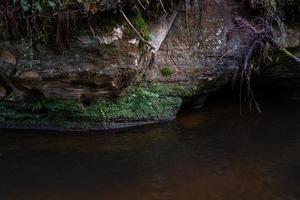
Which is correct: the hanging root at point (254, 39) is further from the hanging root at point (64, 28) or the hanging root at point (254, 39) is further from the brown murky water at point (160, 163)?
the hanging root at point (64, 28)

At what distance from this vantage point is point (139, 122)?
6.24 m

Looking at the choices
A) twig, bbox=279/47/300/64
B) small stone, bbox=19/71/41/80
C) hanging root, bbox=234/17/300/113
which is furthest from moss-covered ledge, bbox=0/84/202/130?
twig, bbox=279/47/300/64

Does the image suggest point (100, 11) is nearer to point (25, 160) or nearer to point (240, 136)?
point (25, 160)

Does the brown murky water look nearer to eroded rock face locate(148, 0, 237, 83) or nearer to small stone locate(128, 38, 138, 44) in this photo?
eroded rock face locate(148, 0, 237, 83)

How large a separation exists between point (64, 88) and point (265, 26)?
300 centimetres

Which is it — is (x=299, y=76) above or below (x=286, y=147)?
above

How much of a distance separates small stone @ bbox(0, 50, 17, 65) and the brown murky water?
3.41 ft

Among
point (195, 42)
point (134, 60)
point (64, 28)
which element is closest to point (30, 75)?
point (64, 28)

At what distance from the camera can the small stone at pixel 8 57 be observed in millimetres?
5371

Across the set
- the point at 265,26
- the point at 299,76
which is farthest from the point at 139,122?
the point at 299,76

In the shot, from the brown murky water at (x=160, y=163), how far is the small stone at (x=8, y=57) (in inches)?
40.9

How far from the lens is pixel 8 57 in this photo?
5414 mm

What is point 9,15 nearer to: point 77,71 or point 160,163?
point 77,71

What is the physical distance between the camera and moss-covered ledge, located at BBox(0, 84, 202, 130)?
5855mm
